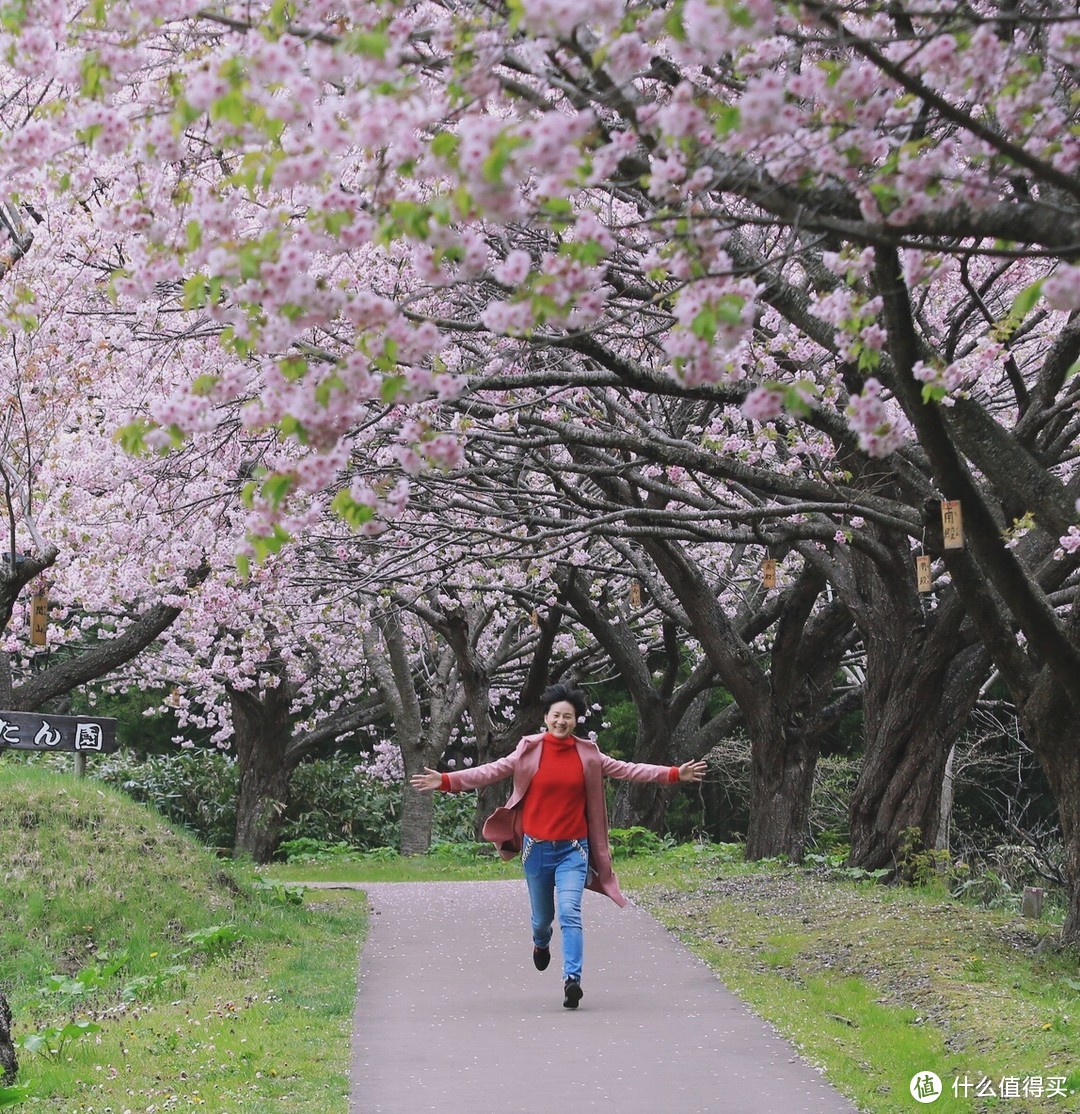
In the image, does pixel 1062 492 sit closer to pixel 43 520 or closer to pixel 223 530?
pixel 223 530

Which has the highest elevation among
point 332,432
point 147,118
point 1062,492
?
point 147,118

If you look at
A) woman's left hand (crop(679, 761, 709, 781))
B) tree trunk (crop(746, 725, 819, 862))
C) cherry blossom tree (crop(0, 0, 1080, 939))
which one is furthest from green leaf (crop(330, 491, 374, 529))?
tree trunk (crop(746, 725, 819, 862))

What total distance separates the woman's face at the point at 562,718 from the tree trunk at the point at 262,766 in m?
14.4

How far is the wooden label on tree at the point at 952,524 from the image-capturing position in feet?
24.4

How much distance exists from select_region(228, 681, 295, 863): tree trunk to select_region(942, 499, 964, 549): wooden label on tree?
15.7 m

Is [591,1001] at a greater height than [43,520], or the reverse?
[43,520]

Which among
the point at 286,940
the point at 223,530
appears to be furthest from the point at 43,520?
the point at 286,940

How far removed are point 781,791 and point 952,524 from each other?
29.7ft

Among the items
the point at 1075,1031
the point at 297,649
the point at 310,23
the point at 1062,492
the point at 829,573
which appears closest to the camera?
the point at 310,23

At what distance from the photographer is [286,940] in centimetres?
1034

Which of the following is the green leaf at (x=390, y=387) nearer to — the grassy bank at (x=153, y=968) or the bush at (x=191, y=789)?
the grassy bank at (x=153, y=968)

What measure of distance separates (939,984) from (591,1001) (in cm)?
192

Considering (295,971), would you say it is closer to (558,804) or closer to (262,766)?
(558,804)

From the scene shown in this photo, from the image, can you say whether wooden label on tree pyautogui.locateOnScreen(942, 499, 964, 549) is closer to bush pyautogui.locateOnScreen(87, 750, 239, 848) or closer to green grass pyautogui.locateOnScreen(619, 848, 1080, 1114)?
green grass pyautogui.locateOnScreen(619, 848, 1080, 1114)
